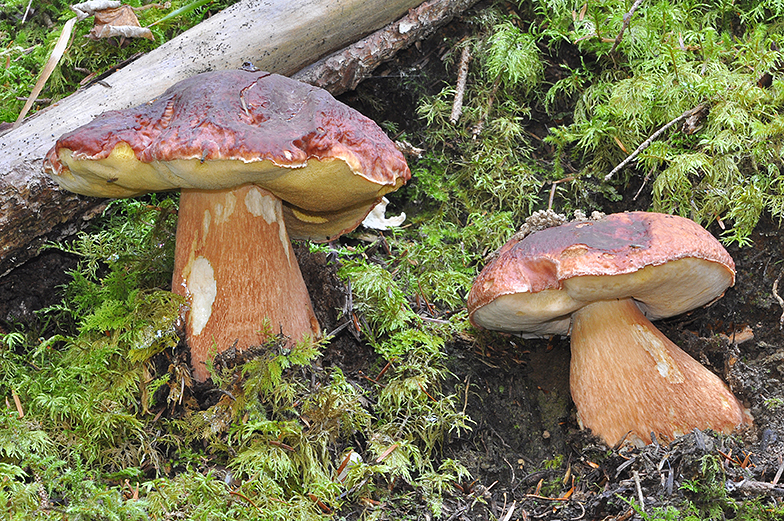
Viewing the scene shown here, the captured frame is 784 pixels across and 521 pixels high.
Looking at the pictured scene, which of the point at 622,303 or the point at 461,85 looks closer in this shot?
the point at 622,303

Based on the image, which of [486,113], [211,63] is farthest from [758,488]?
[211,63]

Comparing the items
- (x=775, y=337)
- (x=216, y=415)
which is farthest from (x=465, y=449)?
(x=775, y=337)

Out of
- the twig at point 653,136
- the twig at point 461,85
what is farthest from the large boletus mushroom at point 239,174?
the twig at point 653,136

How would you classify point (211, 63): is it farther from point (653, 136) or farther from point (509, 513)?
point (509, 513)

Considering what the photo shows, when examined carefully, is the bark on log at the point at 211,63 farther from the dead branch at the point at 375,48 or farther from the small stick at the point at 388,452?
the small stick at the point at 388,452

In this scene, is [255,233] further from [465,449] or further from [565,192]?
[565,192]

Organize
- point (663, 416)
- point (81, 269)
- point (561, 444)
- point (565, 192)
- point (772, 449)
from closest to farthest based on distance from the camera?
point (772, 449) < point (663, 416) < point (561, 444) < point (81, 269) < point (565, 192)
